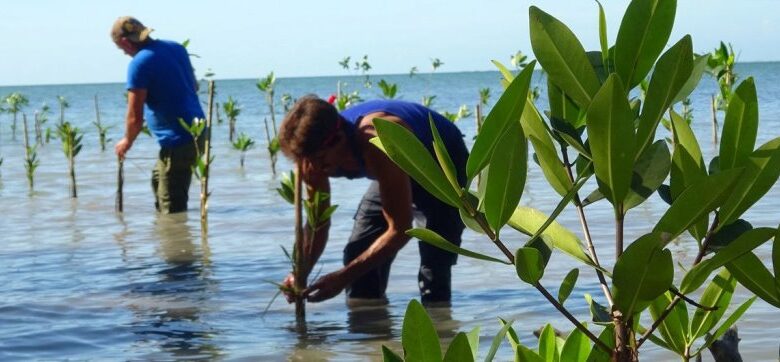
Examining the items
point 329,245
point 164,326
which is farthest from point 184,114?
point 164,326

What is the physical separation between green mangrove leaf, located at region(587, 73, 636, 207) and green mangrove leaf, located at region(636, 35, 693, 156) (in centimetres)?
5

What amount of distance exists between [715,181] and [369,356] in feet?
13.8

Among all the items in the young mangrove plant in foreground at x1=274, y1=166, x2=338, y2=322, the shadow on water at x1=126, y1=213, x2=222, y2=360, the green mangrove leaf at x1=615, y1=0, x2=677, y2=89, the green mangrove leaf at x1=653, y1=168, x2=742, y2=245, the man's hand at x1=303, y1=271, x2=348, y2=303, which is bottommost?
the shadow on water at x1=126, y1=213, x2=222, y2=360

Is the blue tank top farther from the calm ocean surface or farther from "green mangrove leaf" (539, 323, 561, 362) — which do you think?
"green mangrove leaf" (539, 323, 561, 362)

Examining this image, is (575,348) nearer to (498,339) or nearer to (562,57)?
(498,339)

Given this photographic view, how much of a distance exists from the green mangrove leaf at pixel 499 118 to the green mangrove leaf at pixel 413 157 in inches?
1.2

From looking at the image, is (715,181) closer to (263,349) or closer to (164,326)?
(263,349)

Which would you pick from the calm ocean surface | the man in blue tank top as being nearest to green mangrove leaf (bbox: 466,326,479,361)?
the calm ocean surface

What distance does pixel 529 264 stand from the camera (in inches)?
45.4

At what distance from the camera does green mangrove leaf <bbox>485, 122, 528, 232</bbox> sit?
1.14 meters

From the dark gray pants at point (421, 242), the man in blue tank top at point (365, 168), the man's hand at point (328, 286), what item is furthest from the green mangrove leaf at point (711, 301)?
the man's hand at point (328, 286)

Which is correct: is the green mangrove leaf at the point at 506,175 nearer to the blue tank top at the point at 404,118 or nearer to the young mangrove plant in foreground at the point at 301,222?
the blue tank top at the point at 404,118

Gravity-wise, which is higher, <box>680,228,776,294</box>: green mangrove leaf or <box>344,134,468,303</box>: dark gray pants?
<box>680,228,776,294</box>: green mangrove leaf

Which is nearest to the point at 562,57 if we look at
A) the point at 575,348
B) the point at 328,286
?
the point at 575,348
